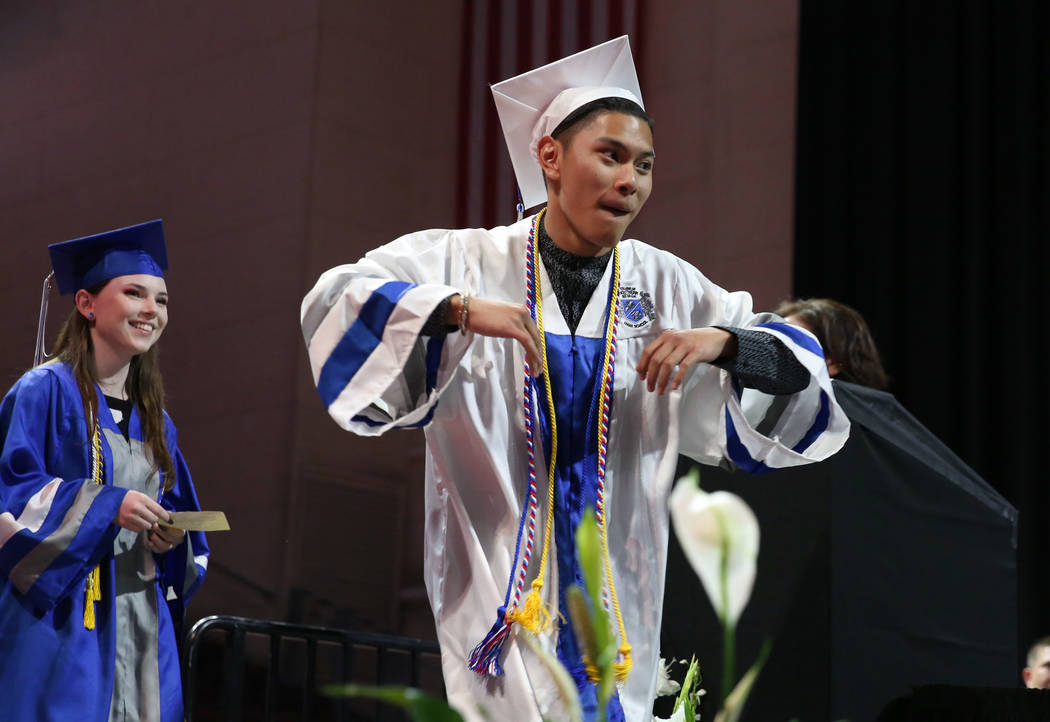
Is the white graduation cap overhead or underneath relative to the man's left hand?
overhead

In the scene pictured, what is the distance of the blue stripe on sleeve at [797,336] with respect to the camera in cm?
204

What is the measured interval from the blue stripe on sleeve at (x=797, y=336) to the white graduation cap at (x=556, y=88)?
0.46 meters

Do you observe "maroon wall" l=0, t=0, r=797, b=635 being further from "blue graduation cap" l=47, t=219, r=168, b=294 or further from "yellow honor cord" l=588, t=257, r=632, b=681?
"yellow honor cord" l=588, t=257, r=632, b=681

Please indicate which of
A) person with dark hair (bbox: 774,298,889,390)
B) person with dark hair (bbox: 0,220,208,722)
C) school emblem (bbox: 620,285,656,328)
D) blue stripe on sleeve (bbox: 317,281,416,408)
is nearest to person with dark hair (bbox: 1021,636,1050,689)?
person with dark hair (bbox: 774,298,889,390)

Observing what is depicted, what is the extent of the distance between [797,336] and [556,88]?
0.63m

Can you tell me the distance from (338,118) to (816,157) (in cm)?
317

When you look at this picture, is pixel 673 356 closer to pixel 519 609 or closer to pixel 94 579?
pixel 519 609

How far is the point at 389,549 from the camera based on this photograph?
786 cm

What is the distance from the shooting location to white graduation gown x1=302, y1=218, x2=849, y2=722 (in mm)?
1848

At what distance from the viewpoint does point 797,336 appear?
2.05 metres

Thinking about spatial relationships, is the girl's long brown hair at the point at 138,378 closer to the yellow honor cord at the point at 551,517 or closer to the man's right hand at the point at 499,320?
the yellow honor cord at the point at 551,517

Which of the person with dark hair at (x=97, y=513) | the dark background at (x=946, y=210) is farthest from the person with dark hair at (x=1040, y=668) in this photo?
the person with dark hair at (x=97, y=513)

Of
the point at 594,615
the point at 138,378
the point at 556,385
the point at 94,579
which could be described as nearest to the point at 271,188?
the point at 138,378

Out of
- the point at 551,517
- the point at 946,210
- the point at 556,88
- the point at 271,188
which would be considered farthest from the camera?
the point at 271,188
